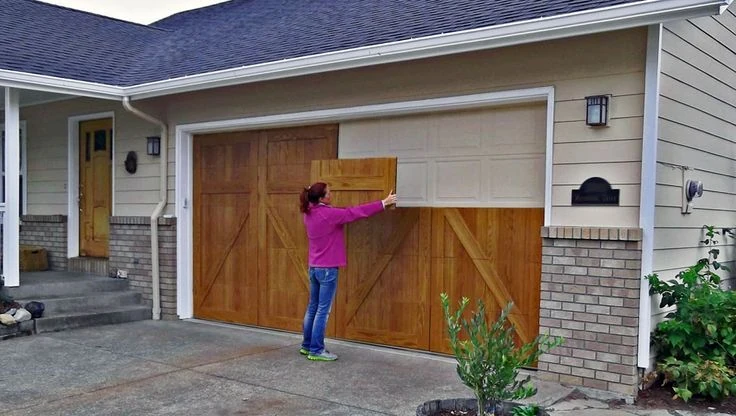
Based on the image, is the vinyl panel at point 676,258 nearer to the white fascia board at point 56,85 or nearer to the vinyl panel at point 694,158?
the vinyl panel at point 694,158

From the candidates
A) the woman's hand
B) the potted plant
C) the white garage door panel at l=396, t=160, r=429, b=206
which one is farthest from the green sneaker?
the potted plant

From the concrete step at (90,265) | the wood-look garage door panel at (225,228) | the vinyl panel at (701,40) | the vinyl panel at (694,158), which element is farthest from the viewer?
the concrete step at (90,265)

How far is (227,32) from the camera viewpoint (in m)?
8.66

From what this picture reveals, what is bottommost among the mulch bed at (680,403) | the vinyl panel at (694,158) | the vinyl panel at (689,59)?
the mulch bed at (680,403)

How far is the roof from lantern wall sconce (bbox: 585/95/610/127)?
0.67 meters

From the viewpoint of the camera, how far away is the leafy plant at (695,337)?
474cm

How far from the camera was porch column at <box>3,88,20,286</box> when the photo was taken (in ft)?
23.3

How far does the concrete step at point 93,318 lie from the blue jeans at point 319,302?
290cm

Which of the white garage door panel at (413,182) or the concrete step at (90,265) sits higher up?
the white garage door panel at (413,182)

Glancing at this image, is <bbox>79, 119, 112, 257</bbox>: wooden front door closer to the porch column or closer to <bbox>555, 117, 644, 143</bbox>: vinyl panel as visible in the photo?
the porch column

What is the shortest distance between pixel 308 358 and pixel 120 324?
2.83 meters

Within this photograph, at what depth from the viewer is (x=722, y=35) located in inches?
245

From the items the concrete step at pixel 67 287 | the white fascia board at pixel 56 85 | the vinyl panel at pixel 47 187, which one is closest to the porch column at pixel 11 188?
the concrete step at pixel 67 287

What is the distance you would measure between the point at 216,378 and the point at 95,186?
189 inches
